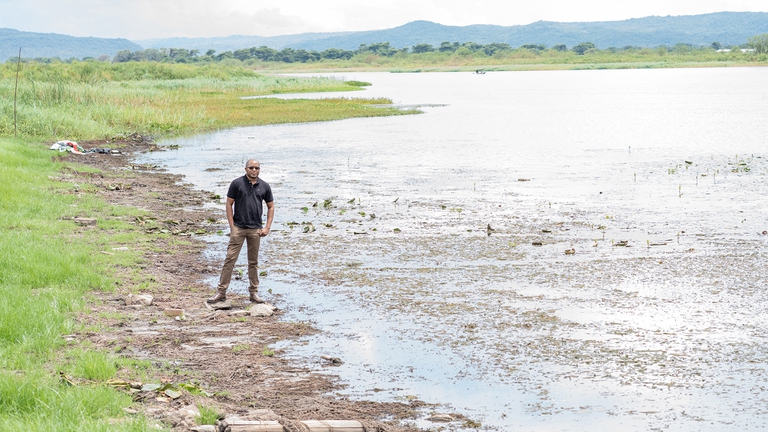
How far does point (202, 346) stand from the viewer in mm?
10156

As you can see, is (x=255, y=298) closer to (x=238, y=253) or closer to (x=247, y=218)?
(x=238, y=253)

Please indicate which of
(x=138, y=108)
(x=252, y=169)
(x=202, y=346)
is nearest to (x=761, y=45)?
(x=138, y=108)

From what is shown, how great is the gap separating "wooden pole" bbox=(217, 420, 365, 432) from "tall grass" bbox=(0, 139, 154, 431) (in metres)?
0.70

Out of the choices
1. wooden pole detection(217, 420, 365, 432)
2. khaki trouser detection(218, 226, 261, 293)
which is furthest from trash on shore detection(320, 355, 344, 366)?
khaki trouser detection(218, 226, 261, 293)

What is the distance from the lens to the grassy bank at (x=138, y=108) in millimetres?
36656

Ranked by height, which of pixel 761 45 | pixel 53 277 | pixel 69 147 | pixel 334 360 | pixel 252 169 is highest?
pixel 761 45

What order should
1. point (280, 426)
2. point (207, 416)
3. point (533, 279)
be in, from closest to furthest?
point (280, 426) → point (207, 416) → point (533, 279)

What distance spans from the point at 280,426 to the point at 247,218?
17.5ft

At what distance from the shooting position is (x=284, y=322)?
449 inches

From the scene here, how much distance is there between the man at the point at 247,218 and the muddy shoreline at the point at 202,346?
1.20ft

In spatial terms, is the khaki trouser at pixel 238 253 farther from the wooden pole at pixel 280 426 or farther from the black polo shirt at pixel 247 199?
the wooden pole at pixel 280 426

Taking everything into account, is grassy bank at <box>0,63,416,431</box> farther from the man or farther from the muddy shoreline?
the man

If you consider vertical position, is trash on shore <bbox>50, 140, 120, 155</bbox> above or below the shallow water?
above

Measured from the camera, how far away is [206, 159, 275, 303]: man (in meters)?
11.8
